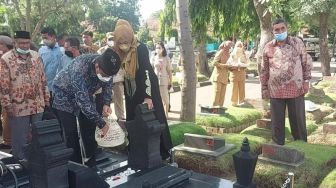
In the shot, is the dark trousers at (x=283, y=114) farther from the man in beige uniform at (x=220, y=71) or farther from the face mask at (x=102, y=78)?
the man in beige uniform at (x=220, y=71)

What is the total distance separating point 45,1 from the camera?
20.5 meters

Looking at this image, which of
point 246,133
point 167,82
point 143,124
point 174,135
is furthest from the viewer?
point 167,82

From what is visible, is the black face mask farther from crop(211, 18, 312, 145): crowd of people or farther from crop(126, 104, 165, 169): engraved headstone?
crop(211, 18, 312, 145): crowd of people

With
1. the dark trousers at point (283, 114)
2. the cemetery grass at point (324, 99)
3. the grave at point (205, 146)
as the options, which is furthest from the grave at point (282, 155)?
the cemetery grass at point (324, 99)

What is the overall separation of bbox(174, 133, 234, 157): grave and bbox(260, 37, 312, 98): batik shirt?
999mm

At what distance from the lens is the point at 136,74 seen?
14.3 feet

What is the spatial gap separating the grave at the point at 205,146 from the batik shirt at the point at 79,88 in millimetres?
1325

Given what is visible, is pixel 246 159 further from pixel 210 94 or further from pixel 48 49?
pixel 210 94

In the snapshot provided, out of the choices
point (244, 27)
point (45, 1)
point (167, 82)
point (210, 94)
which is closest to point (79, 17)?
point (45, 1)

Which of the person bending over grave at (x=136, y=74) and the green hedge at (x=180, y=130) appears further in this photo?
the green hedge at (x=180, y=130)

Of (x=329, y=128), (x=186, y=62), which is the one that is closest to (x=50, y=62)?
(x=186, y=62)

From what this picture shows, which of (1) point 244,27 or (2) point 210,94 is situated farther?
(1) point 244,27

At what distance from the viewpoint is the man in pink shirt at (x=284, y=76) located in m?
5.05

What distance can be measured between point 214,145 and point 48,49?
3.26 meters
